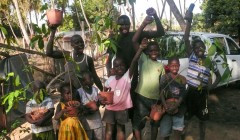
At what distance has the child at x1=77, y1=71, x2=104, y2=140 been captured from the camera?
125 inches

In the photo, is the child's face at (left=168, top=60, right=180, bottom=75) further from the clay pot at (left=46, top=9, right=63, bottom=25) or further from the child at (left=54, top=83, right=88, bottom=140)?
the clay pot at (left=46, top=9, right=63, bottom=25)

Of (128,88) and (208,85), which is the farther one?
(208,85)

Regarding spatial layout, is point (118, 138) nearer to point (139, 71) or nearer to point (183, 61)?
point (139, 71)

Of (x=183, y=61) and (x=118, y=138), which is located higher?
(x=183, y=61)

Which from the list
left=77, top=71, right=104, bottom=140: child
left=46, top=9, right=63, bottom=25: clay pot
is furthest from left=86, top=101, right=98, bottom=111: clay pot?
left=46, top=9, right=63, bottom=25: clay pot

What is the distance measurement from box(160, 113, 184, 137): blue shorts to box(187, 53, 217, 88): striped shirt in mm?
542

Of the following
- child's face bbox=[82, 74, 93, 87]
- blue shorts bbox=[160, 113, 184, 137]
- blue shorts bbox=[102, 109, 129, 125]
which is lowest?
blue shorts bbox=[160, 113, 184, 137]

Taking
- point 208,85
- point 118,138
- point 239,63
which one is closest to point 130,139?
point 118,138

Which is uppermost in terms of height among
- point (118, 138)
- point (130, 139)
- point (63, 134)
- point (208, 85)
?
point (208, 85)

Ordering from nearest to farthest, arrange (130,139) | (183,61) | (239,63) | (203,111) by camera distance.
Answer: (203,111) < (130,139) < (183,61) < (239,63)

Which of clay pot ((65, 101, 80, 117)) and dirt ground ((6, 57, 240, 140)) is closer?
clay pot ((65, 101, 80, 117))

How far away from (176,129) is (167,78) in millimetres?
653

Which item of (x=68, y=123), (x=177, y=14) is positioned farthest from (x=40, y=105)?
(x=177, y=14)

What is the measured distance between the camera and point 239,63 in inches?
292
